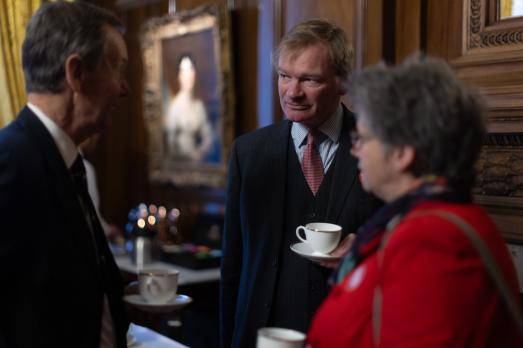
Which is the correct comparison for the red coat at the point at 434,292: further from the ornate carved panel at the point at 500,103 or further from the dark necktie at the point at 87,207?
the ornate carved panel at the point at 500,103

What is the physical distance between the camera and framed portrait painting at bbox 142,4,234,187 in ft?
14.2

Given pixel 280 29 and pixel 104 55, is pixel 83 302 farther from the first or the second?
pixel 280 29

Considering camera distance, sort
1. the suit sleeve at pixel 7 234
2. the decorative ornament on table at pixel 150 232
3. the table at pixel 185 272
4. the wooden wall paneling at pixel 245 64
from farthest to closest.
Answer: the decorative ornament on table at pixel 150 232 → the wooden wall paneling at pixel 245 64 → the table at pixel 185 272 → the suit sleeve at pixel 7 234

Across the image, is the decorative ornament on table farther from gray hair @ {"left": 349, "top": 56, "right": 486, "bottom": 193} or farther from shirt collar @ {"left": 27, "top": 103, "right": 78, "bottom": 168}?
gray hair @ {"left": 349, "top": 56, "right": 486, "bottom": 193}

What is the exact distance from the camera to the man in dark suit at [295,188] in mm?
2107

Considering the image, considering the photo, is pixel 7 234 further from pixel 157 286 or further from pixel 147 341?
pixel 147 341

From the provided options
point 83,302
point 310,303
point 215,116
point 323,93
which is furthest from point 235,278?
point 215,116

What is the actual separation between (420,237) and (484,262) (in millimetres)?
129

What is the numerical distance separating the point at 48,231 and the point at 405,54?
1987 mm

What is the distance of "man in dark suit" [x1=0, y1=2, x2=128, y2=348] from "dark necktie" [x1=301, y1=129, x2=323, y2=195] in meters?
0.73

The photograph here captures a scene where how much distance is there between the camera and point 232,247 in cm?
228

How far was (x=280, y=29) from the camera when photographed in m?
3.57

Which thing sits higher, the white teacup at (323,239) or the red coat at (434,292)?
the red coat at (434,292)

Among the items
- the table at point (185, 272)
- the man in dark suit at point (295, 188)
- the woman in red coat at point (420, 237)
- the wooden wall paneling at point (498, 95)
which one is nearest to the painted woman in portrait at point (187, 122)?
the table at point (185, 272)
